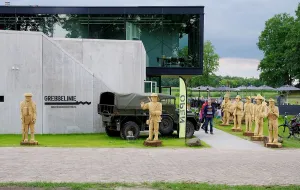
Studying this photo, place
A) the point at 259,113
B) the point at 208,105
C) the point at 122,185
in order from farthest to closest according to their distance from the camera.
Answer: the point at 208,105, the point at 259,113, the point at 122,185

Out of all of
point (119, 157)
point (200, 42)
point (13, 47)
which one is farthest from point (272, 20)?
point (119, 157)

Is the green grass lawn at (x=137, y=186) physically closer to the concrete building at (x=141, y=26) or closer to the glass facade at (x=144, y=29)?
the concrete building at (x=141, y=26)

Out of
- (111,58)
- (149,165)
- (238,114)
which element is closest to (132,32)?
(111,58)

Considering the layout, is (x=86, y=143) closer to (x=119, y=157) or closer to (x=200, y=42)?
(x=119, y=157)

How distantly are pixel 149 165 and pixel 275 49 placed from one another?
6032cm

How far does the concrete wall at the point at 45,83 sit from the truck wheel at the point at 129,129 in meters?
3.62

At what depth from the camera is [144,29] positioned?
34.1 meters

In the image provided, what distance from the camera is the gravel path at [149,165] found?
10.5 m

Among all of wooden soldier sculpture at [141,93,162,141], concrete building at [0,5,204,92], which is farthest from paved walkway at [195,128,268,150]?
concrete building at [0,5,204,92]

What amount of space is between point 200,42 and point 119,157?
21.2 metres

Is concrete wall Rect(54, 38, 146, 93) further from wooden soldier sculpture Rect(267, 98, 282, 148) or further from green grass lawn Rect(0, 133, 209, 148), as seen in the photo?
wooden soldier sculpture Rect(267, 98, 282, 148)

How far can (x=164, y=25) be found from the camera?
3416 centimetres

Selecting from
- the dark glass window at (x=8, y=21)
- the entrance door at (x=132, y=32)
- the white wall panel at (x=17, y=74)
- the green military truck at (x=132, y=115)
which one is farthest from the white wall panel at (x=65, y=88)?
the dark glass window at (x=8, y=21)

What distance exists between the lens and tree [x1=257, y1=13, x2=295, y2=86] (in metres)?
66.8
